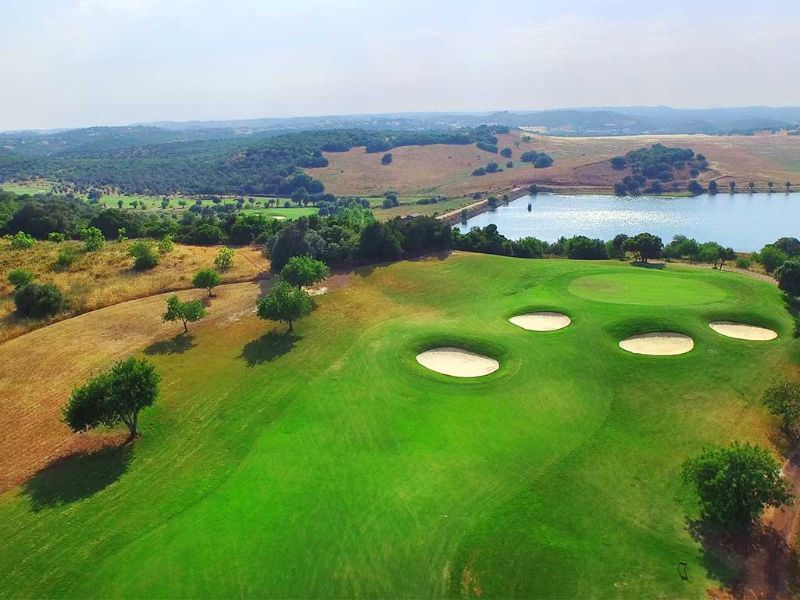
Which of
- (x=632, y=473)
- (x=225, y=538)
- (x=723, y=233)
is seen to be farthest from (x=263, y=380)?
(x=723, y=233)

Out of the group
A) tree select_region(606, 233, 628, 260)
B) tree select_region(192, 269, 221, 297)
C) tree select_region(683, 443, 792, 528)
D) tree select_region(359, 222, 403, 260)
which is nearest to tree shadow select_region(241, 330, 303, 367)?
tree select_region(192, 269, 221, 297)

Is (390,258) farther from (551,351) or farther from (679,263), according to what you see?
(679,263)

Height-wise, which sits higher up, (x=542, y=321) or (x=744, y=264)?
(x=744, y=264)

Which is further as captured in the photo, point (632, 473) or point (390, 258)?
point (390, 258)

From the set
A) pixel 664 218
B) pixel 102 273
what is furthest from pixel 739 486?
pixel 664 218

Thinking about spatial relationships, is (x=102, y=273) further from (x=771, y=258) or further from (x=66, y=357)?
(x=771, y=258)

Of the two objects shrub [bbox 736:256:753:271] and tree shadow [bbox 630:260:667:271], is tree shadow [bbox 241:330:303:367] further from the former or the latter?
shrub [bbox 736:256:753:271]
